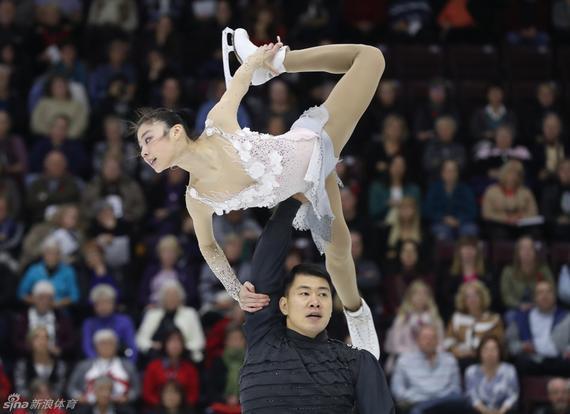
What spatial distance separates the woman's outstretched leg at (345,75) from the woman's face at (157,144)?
0.68 metres

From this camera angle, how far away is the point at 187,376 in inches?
324

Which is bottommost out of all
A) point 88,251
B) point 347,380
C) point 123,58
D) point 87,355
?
point 347,380

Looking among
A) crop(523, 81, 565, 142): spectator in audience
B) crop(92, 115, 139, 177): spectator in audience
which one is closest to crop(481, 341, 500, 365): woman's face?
crop(523, 81, 565, 142): spectator in audience

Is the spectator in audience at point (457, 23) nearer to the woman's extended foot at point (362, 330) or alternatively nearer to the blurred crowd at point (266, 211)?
the blurred crowd at point (266, 211)

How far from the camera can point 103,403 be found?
7.59m

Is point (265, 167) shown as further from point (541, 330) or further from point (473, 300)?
point (541, 330)

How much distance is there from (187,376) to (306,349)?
384 cm

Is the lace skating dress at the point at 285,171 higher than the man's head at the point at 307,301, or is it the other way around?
the lace skating dress at the point at 285,171

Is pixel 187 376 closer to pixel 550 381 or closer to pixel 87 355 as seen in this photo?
pixel 87 355

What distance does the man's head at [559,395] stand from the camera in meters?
7.91

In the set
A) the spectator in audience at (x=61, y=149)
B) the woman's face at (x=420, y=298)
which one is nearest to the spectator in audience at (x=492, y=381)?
the woman's face at (x=420, y=298)

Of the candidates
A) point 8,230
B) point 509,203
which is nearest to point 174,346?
point 8,230

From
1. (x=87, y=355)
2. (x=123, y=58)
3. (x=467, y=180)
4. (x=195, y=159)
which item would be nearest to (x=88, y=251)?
(x=87, y=355)

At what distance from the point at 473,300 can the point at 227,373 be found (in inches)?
75.5
